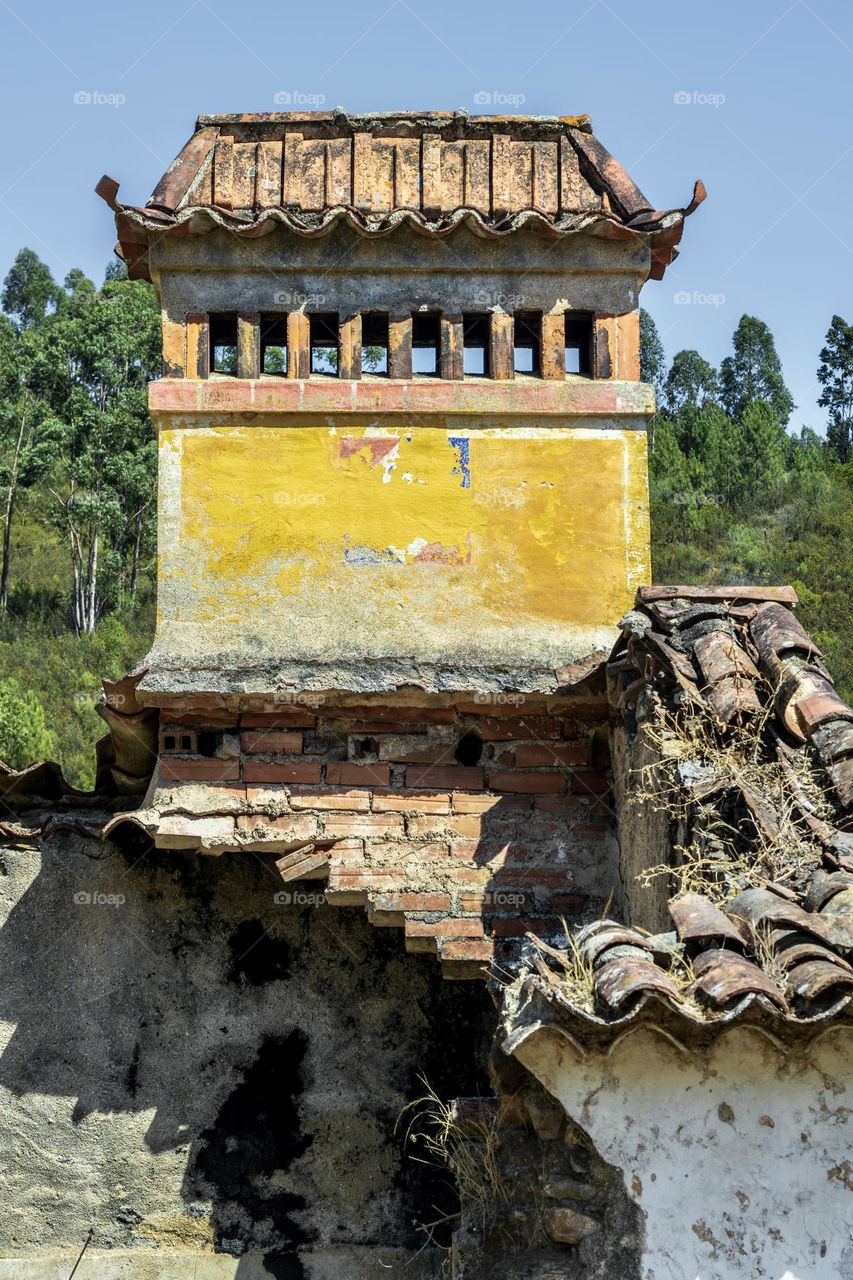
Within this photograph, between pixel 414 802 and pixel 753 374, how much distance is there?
53864mm

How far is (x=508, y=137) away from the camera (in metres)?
7.98

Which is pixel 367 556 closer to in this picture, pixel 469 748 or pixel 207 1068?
pixel 469 748

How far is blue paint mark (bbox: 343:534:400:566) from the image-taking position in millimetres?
7512

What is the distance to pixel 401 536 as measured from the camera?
24.7 feet

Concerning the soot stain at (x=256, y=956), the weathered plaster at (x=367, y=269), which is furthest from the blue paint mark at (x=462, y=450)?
the soot stain at (x=256, y=956)

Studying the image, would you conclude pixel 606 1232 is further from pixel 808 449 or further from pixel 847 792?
pixel 808 449

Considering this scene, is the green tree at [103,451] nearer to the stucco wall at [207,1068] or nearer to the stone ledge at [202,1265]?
the stucco wall at [207,1068]

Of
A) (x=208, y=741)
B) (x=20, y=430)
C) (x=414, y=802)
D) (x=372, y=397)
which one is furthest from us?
(x=20, y=430)

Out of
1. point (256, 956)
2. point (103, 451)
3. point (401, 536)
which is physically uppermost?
point (103, 451)

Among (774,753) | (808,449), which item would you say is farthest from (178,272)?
(808,449)

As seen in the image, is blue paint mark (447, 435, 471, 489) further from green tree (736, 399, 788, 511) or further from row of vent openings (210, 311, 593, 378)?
green tree (736, 399, 788, 511)

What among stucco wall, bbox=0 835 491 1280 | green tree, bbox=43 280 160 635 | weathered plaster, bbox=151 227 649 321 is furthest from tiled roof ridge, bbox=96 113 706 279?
green tree, bbox=43 280 160 635

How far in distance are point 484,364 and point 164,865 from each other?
307cm

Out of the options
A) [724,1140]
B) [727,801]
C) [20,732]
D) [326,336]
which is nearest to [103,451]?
[20,732]
